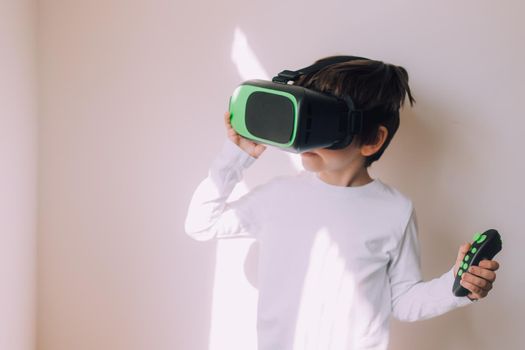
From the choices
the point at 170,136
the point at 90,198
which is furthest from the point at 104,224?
the point at 170,136

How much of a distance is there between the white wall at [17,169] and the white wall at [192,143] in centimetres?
4

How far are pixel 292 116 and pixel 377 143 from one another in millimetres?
243

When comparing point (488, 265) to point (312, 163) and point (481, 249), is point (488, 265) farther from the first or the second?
point (312, 163)

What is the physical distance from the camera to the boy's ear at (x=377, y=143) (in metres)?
1.07

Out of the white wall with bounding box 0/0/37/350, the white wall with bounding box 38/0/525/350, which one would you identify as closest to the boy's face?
the white wall with bounding box 38/0/525/350

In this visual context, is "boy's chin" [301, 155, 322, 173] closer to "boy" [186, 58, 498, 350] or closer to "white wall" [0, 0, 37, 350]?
"boy" [186, 58, 498, 350]

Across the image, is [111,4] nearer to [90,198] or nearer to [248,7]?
[248,7]

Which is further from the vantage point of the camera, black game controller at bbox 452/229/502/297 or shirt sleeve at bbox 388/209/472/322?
shirt sleeve at bbox 388/209/472/322

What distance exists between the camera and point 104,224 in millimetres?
1396

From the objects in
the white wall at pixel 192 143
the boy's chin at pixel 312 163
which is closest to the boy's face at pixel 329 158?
the boy's chin at pixel 312 163

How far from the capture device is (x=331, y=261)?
3.62ft

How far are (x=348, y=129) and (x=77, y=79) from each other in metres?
0.65

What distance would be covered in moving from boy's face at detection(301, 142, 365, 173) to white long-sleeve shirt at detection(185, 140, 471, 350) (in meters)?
0.05

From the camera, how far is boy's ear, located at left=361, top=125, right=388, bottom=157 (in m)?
1.07
